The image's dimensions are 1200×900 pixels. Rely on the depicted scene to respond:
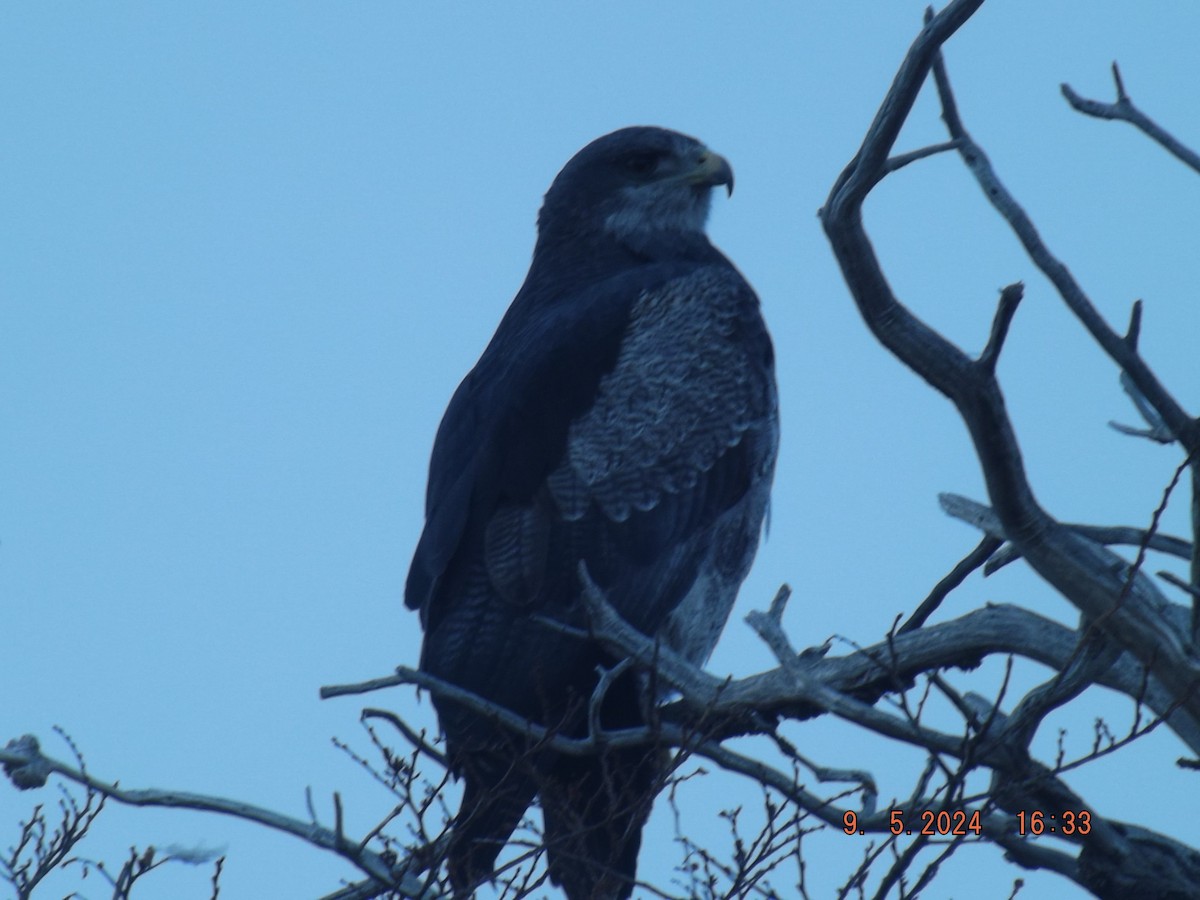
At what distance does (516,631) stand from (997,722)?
1.98 m

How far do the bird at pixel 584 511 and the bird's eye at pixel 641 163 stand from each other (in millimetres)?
706

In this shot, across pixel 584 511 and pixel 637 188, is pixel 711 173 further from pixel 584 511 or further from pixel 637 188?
pixel 584 511

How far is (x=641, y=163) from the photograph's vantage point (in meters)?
8.16

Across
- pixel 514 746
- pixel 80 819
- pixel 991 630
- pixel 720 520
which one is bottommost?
pixel 80 819

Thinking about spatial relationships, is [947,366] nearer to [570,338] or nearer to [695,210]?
[570,338]

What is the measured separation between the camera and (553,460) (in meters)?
6.60

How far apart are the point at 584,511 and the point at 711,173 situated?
2.31 meters

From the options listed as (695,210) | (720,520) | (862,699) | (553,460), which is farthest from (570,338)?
(862,699)

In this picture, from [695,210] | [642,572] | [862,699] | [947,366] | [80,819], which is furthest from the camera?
[695,210]
